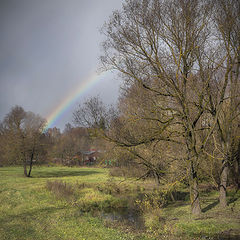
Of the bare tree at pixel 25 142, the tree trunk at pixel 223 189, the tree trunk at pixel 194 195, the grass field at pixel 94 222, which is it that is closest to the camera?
the grass field at pixel 94 222

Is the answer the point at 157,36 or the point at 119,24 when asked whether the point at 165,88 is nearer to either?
the point at 157,36

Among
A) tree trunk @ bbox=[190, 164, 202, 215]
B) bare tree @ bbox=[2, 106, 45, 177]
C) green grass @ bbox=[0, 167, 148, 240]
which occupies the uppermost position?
bare tree @ bbox=[2, 106, 45, 177]

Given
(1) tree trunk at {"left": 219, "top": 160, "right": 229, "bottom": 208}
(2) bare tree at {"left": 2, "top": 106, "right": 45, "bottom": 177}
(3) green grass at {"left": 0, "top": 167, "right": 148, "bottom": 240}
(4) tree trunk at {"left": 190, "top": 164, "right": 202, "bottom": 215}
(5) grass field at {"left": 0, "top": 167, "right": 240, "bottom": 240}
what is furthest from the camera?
(2) bare tree at {"left": 2, "top": 106, "right": 45, "bottom": 177}

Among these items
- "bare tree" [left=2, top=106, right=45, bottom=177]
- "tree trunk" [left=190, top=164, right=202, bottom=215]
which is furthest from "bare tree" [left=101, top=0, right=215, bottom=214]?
"bare tree" [left=2, top=106, right=45, bottom=177]

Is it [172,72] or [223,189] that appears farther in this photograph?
[223,189]

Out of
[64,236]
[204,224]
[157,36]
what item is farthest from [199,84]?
[64,236]

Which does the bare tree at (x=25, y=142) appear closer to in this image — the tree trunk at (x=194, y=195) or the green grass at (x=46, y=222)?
the green grass at (x=46, y=222)

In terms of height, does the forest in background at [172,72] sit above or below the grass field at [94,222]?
above

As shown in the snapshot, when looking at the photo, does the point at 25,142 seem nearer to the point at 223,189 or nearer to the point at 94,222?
the point at 94,222

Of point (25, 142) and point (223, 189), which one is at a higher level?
point (25, 142)

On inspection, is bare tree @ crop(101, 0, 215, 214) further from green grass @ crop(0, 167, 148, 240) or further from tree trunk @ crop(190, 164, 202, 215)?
green grass @ crop(0, 167, 148, 240)

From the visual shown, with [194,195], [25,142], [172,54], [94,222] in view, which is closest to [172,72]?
[172,54]

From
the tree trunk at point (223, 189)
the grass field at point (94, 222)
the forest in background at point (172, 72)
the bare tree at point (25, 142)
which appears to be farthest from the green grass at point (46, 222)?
the bare tree at point (25, 142)

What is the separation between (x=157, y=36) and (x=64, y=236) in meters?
8.24
